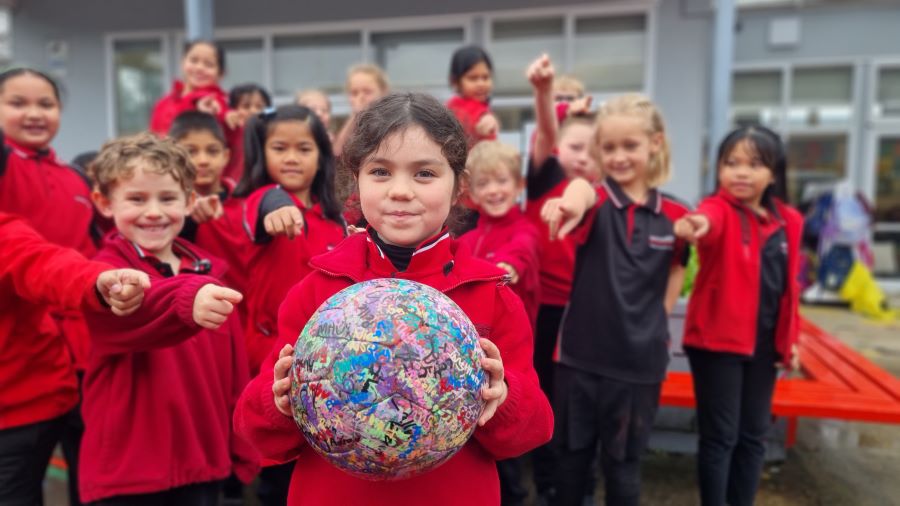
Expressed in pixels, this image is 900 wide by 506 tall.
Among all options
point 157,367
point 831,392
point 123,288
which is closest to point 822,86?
point 831,392

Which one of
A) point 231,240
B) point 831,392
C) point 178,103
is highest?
point 178,103

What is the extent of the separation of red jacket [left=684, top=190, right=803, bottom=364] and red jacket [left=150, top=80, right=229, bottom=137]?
3336mm

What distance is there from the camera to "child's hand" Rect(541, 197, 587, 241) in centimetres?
225

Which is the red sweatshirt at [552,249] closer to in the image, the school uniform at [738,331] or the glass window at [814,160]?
the school uniform at [738,331]

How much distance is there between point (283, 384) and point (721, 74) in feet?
23.2

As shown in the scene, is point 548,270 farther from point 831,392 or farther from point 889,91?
point 889,91

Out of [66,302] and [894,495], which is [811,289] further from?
[66,302]

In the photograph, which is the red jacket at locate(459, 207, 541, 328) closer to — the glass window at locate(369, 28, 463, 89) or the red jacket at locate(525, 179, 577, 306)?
the red jacket at locate(525, 179, 577, 306)

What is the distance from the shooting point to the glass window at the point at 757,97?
38.5 feet

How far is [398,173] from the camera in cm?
147

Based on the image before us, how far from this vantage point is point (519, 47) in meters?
9.05

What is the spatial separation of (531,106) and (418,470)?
27.4 ft

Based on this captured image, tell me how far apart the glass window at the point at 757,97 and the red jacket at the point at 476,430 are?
1177cm

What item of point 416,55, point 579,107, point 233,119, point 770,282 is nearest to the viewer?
point 770,282
